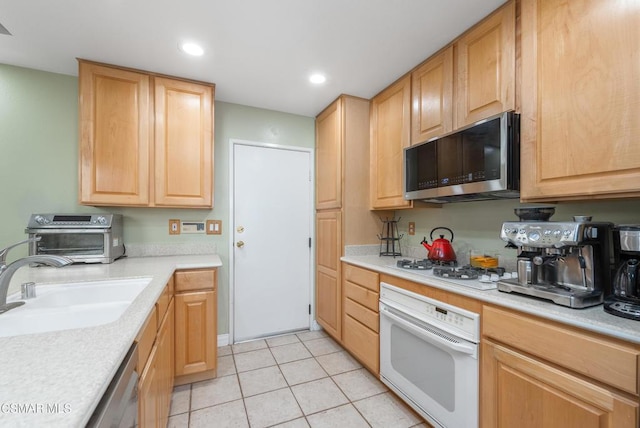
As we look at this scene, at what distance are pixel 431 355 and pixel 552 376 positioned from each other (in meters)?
0.59

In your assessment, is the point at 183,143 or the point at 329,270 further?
the point at 329,270

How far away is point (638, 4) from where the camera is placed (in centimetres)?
101

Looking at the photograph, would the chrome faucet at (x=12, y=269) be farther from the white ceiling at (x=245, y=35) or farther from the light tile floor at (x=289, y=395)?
the white ceiling at (x=245, y=35)

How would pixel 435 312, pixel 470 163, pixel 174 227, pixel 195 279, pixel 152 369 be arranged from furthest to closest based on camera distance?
pixel 174 227, pixel 195 279, pixel 470 163, pixel 435 312, pixel 152 369

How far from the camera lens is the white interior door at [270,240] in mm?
2730

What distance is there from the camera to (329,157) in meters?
2.74

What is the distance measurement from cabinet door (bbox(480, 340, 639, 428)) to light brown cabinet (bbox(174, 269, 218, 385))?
1.73 meters

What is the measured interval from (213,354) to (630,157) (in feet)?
8.27

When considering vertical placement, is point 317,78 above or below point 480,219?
above

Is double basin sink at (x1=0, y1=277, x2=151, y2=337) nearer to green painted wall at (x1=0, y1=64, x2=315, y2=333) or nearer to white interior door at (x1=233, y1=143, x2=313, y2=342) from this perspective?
green painted wall at (x1=0, y1=64, x2=315, y2=333)

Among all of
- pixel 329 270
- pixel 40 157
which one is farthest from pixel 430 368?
pixel 40 157

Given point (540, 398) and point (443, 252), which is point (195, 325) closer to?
point (443, 252)

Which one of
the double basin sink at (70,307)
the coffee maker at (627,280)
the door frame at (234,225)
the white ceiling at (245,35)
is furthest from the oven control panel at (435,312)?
the white ceiling at (245,35)

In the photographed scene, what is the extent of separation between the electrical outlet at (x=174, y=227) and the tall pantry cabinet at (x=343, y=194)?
1369 mm
